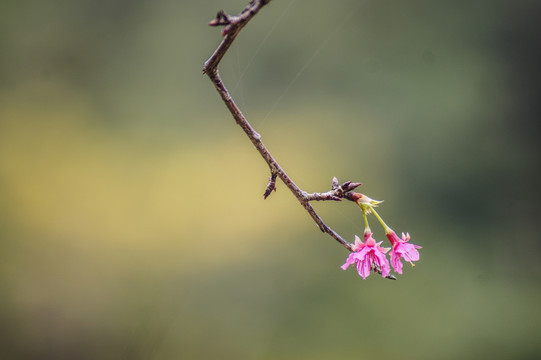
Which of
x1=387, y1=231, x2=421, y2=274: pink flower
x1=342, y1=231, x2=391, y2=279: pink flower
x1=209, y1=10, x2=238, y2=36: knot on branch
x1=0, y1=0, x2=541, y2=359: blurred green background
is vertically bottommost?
x1=342, y1=231, x2=391, y2=279: pink flower

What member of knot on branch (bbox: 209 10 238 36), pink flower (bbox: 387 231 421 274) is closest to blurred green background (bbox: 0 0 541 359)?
pink flower (bbox: 387 231 421 274)

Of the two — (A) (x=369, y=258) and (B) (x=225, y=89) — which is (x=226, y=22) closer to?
(B) (x=225, y=89)

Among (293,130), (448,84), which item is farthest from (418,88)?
(293,130)

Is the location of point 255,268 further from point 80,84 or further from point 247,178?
point 80,84

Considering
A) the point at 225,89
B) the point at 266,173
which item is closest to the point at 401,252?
the point at 225,89

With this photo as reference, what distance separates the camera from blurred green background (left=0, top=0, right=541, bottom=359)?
1.70m

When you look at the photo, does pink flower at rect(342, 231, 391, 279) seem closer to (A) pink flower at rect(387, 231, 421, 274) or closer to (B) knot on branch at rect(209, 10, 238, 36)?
(A) pink flower at rect(387, 231, 421, 274)

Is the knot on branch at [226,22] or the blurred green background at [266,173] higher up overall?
the blurred green background at [266,173]

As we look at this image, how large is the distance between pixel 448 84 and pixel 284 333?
5.52 ft

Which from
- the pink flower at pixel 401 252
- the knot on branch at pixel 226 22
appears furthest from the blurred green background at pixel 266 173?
the knot on branch at pixel 226 22

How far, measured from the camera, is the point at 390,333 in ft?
5.64

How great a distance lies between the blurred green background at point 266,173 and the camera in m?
1.70

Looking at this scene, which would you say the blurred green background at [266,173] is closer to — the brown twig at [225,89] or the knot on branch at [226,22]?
the brown twig at [225,89]

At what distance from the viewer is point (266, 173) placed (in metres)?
2.11
